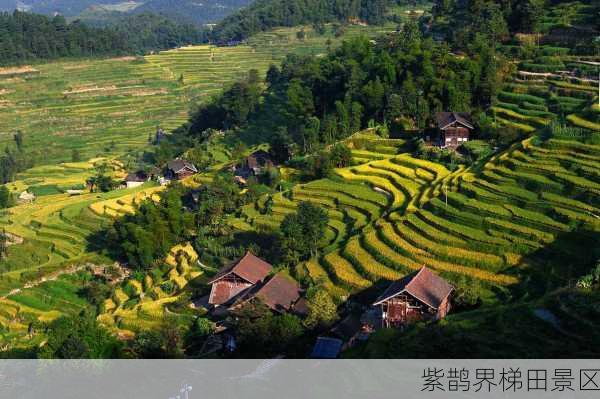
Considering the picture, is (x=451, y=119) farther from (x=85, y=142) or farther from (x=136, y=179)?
(x=85, y=142)

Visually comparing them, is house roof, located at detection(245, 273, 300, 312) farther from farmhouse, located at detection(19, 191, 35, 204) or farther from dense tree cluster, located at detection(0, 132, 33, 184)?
dense tree cluster, located at detection(0, 132, 33, 184)

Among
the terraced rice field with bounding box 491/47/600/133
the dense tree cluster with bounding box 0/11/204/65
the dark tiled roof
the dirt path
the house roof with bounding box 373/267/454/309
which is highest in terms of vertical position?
the dense tree cluster with bounding box 0/11/204/65

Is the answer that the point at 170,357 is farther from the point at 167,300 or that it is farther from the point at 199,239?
the point at 199,239

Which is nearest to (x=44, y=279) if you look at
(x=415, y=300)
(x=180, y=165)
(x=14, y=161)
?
(x=180, y=165)

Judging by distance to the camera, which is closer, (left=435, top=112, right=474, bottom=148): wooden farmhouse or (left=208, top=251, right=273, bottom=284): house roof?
(left=208, top=251, right=273, bottom=284): house roof

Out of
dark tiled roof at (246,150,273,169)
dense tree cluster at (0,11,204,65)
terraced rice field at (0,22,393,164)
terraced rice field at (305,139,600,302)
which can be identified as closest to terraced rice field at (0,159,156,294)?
dark tiled roof at (246,150,273,169)

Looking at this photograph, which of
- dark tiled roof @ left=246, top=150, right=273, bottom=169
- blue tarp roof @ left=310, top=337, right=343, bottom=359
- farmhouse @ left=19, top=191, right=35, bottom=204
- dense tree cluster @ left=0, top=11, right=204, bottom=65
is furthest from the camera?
dense tree cluster @ left=0, top=11, right=204, bottom=65
